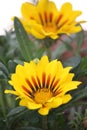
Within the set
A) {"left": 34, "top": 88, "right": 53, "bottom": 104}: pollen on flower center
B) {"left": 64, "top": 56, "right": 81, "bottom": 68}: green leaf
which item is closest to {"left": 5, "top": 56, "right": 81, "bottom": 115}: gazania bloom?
{"left": 34, "top": 88, "right": 53, "bottom": 104}: pollen on flower center

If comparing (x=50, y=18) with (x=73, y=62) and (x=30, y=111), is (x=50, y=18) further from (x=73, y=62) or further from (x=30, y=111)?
(x=30, y=111)

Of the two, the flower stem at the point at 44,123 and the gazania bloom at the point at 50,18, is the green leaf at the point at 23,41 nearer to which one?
the gazania bloom at the point at 50,18

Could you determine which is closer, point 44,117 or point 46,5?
point 44,117

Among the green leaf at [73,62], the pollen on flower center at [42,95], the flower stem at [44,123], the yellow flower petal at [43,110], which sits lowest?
the flower stem at [44,123]

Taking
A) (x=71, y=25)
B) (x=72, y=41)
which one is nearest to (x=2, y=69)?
(x=71, y=25)

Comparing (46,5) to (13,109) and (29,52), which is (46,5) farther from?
(13,109)

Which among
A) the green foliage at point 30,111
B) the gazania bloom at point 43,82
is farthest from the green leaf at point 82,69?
the gazania bloom at point 43,82

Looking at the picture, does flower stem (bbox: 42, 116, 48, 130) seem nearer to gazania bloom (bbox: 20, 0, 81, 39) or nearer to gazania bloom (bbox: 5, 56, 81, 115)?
gazania bloom (bbox: 5, 56, 81, 115)
